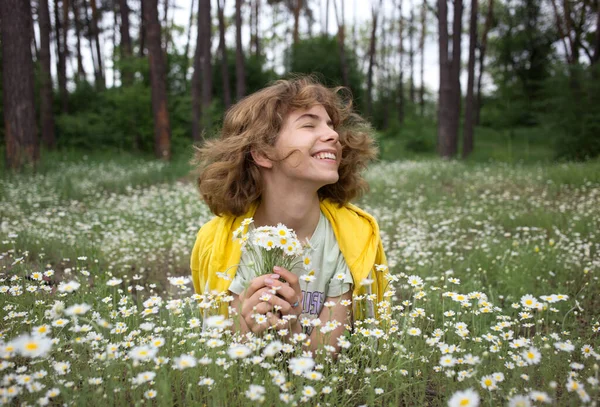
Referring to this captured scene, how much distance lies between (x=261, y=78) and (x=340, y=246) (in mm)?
23776

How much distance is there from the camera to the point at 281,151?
2576mm

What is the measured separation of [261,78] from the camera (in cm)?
2514

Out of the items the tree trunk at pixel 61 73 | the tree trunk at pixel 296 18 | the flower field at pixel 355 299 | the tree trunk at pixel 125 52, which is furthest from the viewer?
the tree trunk at pixel 296 18

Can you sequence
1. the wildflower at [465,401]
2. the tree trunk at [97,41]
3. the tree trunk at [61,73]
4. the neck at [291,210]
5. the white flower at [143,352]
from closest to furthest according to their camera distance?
the wildflower at [465,401]
the white flower at [143,352]
the neck at [291,210]
the tree trunk at [61,73]
the tree trunk at [97,41]

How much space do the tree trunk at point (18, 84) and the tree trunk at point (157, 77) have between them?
3813 millimetres

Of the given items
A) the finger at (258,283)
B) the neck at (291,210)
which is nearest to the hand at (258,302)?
the finger at (258,283)

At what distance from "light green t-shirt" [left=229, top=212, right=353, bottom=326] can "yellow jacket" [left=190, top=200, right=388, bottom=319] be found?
6 centimetres

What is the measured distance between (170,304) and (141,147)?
657 inches

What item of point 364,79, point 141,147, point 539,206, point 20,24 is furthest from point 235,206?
point 364,79

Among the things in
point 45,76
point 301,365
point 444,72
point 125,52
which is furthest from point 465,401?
point 125,52

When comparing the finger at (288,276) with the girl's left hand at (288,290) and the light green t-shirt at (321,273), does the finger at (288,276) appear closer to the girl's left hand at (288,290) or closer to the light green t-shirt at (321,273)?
the girl's left hand at (288,290)

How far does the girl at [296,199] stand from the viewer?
2471 mm

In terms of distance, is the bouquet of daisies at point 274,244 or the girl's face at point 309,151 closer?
the bouquet of daisies at point 274,244

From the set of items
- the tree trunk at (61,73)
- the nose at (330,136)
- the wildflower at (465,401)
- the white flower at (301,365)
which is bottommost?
the wildflower at (465,401)
